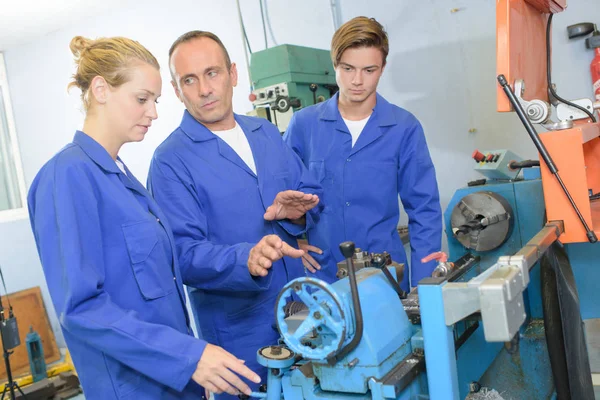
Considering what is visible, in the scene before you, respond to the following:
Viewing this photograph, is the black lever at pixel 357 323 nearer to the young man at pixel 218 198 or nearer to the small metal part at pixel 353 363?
the small metal part at pixel 353 363

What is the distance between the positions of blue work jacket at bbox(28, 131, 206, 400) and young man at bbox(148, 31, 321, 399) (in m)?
0.24

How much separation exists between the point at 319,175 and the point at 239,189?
0.50 metres

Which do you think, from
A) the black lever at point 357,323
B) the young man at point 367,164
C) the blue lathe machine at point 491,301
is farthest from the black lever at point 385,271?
the young man at point 367,164

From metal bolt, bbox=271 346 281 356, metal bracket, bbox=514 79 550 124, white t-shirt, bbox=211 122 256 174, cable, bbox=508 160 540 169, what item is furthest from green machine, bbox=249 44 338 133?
metal bolt, bbox=271 346 281 356

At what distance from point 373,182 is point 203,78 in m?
0.71

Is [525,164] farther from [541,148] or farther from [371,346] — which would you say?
[371,346]

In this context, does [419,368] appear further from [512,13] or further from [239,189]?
[512,13]

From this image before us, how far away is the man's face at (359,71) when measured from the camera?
1781 mm

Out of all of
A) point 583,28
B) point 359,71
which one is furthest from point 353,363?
point 583,28

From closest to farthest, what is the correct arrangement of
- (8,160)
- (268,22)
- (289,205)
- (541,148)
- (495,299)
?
(495,299)
(541,148)
(289,205)
(268,22)
(8,160)

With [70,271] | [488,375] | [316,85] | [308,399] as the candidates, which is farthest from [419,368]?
[316,85]

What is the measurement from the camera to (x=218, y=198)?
57.3 inches

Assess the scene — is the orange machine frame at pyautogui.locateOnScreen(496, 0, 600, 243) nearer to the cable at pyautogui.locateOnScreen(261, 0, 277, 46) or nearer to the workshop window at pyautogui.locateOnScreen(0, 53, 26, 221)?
the cable at pyautogui.locateOnScreen(261, 0, 277, 46)

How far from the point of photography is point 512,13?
1.33m
